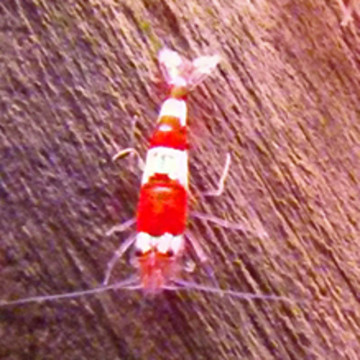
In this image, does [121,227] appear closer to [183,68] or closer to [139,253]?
[139,253]

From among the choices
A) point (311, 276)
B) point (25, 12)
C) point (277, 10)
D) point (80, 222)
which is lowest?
point (311, 276)

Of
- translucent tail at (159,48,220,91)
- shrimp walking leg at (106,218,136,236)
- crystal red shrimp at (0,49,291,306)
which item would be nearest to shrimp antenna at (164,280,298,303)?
crystal red shrimp at (0,49,291,306)

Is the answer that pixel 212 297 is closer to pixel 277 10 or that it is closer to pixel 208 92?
pixel 208 92

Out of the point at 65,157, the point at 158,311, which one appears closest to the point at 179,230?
the point at 158,311

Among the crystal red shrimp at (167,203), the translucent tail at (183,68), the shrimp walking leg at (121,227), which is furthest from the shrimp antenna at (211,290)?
the translucent tail at (183,68)

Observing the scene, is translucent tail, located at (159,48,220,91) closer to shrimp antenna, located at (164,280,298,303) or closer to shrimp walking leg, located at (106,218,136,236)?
shrimp walking leg, located at (106,218,136,236)

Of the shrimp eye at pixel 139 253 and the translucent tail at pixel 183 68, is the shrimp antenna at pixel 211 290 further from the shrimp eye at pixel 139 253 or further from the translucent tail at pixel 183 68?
the translucent tail at pixel 183 68
